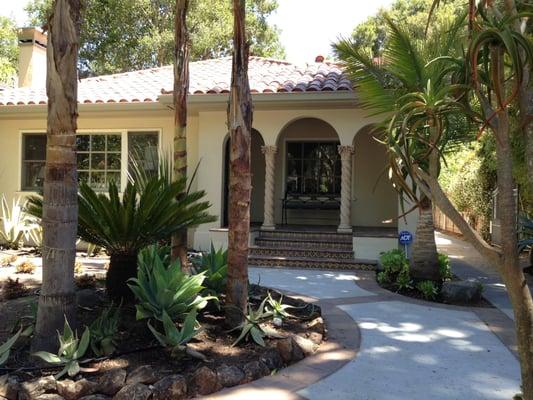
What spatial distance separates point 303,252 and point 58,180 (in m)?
6.77

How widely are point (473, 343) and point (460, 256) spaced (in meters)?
8.80

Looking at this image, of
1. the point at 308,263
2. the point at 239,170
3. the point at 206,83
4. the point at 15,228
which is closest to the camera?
the point at 239,170

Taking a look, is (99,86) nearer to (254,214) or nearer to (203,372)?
(254,214)

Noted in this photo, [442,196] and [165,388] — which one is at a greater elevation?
[442,196]

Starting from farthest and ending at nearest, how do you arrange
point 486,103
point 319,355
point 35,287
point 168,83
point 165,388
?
point 168,83, point 35,287, point 319,355, point 165,388, point 486,103

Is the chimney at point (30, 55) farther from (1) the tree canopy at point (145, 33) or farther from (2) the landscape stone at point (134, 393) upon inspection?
(2) the landscape stone at point (134, 393)

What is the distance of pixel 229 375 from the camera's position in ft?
12.4

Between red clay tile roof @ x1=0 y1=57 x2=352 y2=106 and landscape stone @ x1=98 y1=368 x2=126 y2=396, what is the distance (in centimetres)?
767

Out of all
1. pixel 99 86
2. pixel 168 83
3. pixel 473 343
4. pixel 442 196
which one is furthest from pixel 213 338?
pixel 99 86

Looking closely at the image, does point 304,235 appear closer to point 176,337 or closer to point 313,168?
point 313,168

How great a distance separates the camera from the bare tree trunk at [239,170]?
4805 millimetres

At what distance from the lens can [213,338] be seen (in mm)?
4633

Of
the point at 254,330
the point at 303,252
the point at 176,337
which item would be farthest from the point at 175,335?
the point at 303,252

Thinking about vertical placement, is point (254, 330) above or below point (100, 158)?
below
